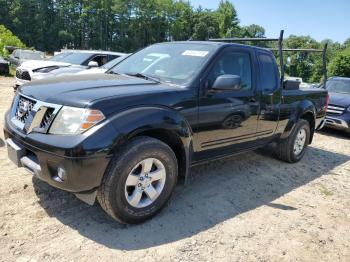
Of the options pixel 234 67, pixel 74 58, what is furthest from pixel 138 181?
pixel 74 58

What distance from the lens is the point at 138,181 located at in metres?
3.25

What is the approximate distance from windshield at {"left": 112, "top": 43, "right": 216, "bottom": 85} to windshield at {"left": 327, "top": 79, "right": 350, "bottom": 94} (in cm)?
712

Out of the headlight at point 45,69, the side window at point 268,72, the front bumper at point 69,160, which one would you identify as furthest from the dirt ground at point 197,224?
the headlight at point 45,69

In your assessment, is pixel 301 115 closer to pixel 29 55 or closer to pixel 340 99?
pixel 340 99

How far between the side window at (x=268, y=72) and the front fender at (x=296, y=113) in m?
0.76

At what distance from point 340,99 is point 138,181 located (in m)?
7.55

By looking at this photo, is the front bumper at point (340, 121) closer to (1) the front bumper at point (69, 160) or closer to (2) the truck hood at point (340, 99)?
(2) the truck hood at point (340, 99)

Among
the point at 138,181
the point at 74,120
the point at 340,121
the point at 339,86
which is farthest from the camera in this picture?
the point at 339,86

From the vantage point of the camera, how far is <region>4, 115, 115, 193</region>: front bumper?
280 cm

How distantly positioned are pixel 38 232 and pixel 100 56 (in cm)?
787

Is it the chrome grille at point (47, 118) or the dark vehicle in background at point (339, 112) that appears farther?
the dark vehicle in background at point (339, 112)

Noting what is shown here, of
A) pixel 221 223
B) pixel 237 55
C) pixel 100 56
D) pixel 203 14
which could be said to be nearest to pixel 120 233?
pixel 221 223

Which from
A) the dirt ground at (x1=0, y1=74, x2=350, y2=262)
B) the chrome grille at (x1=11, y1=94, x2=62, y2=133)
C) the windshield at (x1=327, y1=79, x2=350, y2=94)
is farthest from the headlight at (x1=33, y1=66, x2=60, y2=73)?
the windshield at (x1=327, y1=79, x2=350, y2=94)

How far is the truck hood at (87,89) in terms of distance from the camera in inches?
120
